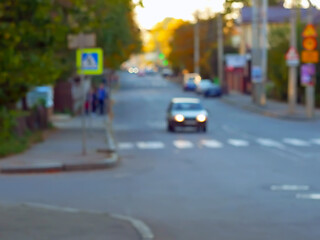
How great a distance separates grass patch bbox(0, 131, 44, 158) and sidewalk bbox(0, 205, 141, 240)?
365 inches

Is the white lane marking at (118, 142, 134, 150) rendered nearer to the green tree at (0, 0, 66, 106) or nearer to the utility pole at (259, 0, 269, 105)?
the green tree at (0, 0, 66, 106)

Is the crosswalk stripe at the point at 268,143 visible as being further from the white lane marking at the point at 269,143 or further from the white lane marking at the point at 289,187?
the white lane marking at the point at 289,187

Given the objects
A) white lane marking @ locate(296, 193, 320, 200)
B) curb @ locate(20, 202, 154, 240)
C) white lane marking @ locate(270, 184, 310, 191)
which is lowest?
white lane marking @ locate(270, 184, 310, 191)

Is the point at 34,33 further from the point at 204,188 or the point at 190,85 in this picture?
the point at 190,85

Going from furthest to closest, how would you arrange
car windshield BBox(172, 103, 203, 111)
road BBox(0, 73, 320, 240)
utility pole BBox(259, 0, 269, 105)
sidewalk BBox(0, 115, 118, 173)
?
utility pole BBox(259, 0, 269, 105)
car windshield BBox(172, 103, 203, 111)
sidewalk BBox(0, 115, 118, 173)
road BBox(0, 73, 320, 240)

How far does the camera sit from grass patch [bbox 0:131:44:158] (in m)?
21.1

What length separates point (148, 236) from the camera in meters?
9.54

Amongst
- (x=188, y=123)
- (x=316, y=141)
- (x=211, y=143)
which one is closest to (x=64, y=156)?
(x=211, y=143)

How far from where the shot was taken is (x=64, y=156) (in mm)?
20859

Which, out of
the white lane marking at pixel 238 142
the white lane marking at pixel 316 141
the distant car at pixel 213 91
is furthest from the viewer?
the distant car at pixel 213 91

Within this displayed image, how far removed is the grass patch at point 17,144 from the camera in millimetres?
21125

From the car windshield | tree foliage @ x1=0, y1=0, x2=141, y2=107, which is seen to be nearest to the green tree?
tree foliage @ x1=0, y1=0, x2=141, y2=107

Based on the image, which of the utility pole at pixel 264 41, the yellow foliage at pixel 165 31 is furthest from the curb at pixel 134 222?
the utility pole at pixel 264 41

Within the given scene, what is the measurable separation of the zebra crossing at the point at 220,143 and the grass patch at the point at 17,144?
2770 mm
